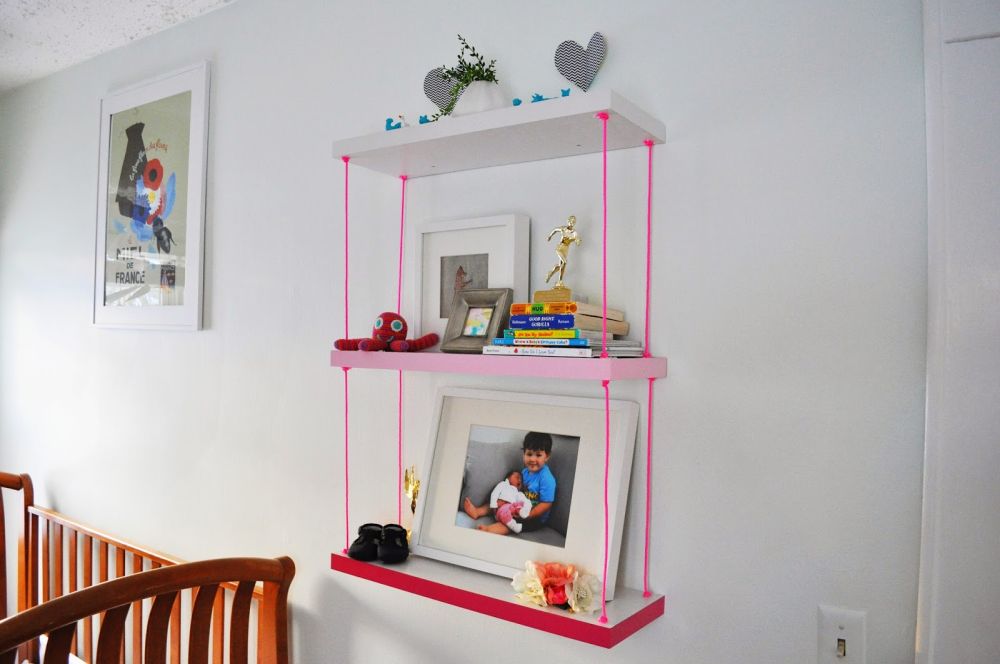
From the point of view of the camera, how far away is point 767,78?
1187 mm

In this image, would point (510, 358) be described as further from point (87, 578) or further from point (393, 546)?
point (87, 578)

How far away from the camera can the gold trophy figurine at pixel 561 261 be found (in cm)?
128

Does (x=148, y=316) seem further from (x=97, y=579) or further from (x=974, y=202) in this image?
(x=974, y=202)

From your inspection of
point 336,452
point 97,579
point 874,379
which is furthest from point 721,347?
point 97,579

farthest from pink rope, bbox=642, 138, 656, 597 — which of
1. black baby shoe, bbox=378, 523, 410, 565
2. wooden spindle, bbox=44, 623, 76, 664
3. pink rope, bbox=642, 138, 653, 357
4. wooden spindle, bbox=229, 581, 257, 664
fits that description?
wooden spindle, bbox=44, 623, 76, 664

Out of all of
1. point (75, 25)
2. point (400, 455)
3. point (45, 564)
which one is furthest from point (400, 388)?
point (45, 564)

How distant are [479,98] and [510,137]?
0.39 feet

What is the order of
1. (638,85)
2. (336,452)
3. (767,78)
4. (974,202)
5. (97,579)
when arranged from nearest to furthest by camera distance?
(974,202), (767,78), (638,85), (336,452), (97,579)

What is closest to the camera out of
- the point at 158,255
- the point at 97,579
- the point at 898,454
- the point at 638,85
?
the point at 898,454

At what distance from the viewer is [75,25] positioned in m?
2.24

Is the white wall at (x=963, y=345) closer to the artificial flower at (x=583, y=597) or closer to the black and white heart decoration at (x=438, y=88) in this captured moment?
the artificial flower at (x=583, y=597)

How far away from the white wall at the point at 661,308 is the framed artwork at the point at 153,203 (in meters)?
0.06

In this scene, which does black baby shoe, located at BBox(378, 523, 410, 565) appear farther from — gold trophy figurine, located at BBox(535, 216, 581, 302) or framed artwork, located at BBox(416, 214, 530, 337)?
gold trophy figurine, located at BBox(535, 216, 581, 302)

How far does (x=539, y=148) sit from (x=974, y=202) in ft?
2.28
